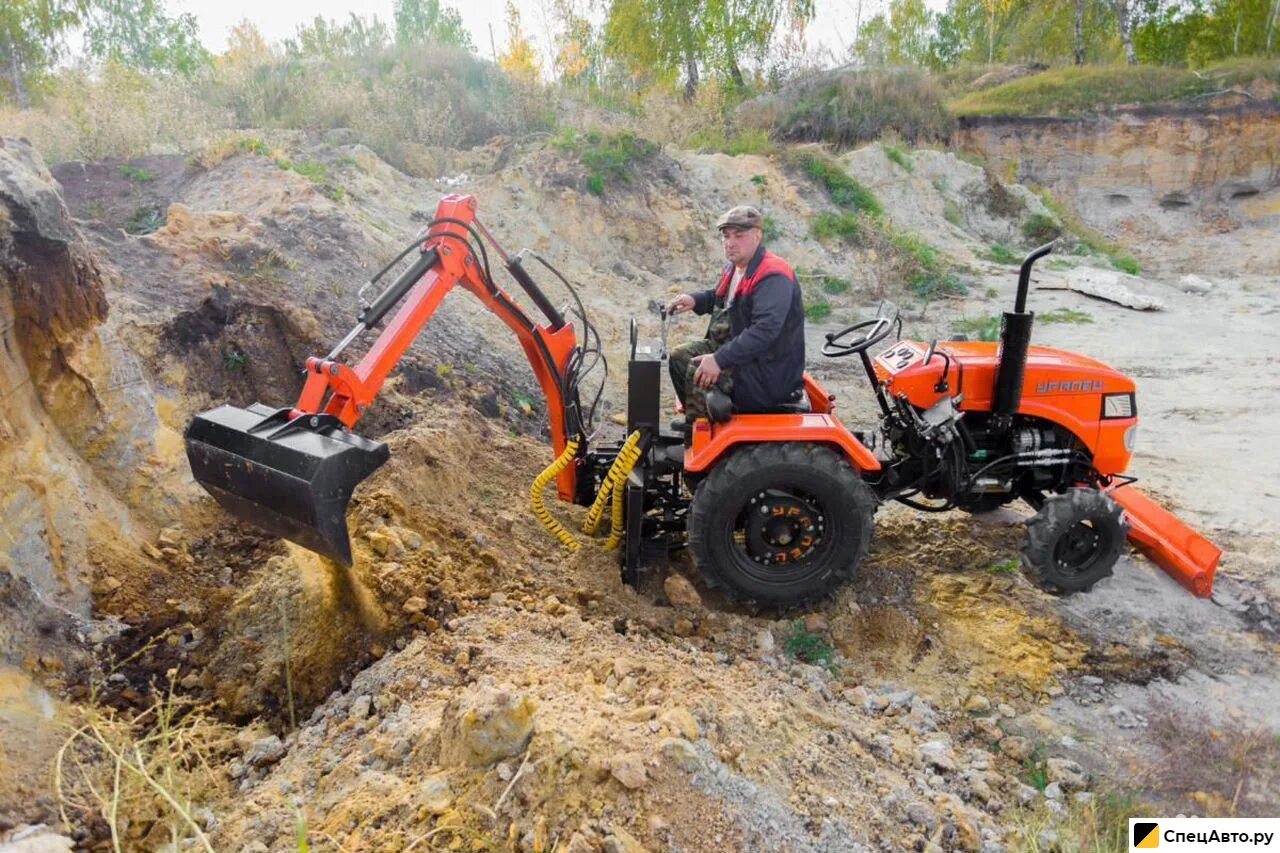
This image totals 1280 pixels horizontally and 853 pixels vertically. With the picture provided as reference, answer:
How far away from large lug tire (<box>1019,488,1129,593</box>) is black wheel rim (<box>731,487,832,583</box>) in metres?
1.06

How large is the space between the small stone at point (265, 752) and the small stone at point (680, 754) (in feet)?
4.49

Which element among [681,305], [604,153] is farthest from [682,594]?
[604,153]

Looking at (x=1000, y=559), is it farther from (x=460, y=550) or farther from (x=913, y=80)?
(x=913, y=80)

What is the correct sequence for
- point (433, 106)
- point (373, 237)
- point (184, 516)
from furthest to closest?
point (433, 106) → point (373, 237) → point (184, 516)

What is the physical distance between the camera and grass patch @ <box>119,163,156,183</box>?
787 cm

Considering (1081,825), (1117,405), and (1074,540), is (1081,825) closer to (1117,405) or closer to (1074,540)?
(1074,540)

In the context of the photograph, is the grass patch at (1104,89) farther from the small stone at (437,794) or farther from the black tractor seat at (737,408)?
the small stone at (437,794)

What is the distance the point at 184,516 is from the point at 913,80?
18288mm

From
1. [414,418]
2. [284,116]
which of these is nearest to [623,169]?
[284,116]

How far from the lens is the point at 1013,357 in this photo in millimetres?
4195

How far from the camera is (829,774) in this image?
3006mm

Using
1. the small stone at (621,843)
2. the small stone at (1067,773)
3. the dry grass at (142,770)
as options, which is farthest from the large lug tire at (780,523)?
the dry grass at (142,770)

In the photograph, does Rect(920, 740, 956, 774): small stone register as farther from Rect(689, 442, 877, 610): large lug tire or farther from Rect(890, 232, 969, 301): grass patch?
Rect(890, 232, 969, 301): grass patch

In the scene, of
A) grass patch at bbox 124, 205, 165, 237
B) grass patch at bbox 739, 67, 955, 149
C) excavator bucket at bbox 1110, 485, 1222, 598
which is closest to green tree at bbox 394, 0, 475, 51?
grass patch at bbox 739, 67, 955, 149
